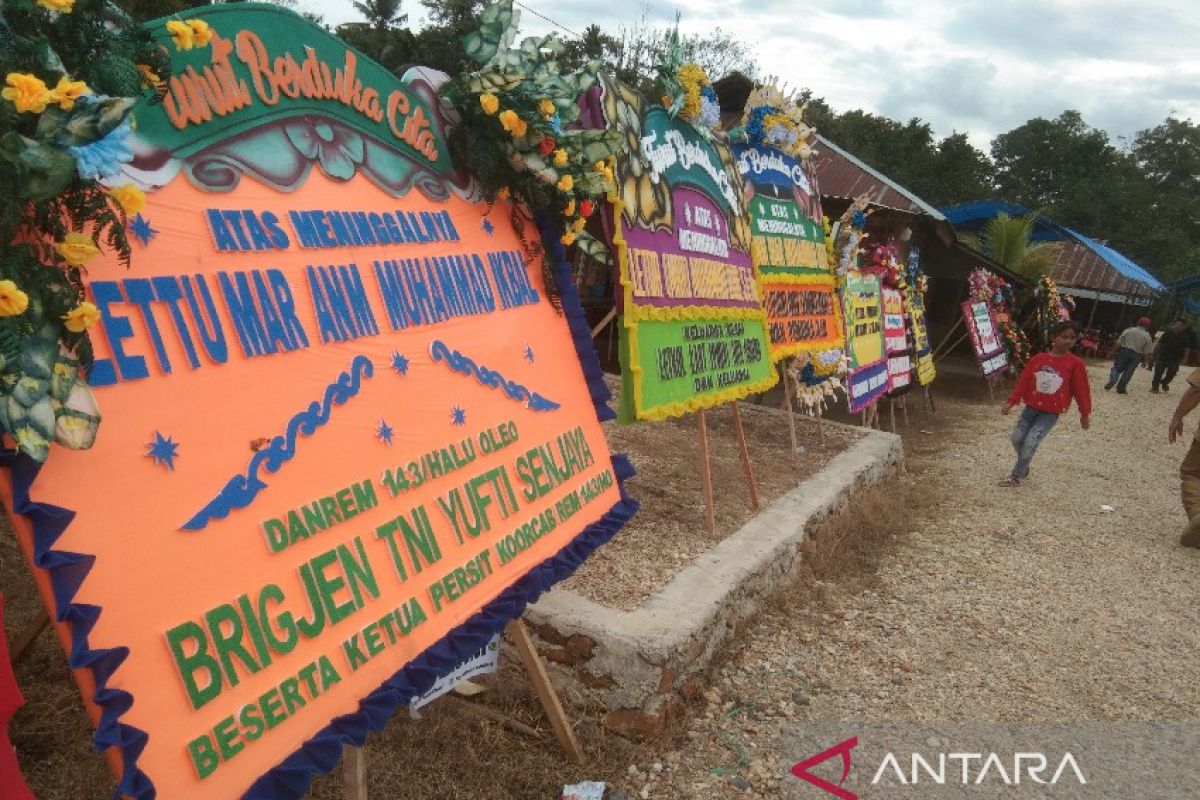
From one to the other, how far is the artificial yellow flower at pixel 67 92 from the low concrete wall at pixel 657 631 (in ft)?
8.13

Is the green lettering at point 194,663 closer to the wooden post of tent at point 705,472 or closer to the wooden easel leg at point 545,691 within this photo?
the wooden easel leg at point 545,691

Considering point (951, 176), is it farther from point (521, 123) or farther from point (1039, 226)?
point (521, 123)

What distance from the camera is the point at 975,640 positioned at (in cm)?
433

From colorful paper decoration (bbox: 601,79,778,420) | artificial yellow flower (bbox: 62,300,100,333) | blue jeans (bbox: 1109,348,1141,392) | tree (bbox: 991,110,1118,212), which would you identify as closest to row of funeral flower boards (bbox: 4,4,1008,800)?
artificial yellow flower (bbox: 62,300,100,333)

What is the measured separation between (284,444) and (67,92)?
2.49 feet

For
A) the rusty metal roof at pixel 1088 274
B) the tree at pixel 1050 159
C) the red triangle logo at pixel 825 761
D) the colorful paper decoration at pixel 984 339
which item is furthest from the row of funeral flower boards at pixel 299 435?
the tree at pixel 1050 159

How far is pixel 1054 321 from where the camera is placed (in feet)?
51.9

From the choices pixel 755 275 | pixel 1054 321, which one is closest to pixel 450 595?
pixel 755 275

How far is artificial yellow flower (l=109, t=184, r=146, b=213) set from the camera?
1350 mm

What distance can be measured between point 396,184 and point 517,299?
0.60 meters

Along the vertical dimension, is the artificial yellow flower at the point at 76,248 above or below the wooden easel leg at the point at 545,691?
above

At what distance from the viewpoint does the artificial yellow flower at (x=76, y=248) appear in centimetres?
129

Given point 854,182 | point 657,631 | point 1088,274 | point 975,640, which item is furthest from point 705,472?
point 1088,274

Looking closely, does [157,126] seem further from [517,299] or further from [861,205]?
[861,205]
